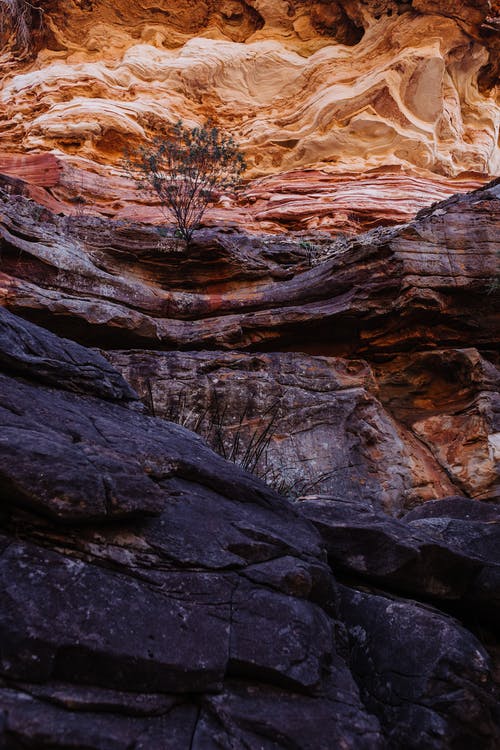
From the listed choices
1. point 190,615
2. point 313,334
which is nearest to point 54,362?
point 190,615

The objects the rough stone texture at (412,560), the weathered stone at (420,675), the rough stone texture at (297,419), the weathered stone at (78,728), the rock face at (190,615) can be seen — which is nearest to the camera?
the weathered stone at (78,728)

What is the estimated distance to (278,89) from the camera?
21219mm

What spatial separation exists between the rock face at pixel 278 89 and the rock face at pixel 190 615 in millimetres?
13128

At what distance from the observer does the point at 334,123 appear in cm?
1961

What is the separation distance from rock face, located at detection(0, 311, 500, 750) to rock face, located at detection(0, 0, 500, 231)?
43.1 feet

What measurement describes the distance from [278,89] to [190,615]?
22.0 m

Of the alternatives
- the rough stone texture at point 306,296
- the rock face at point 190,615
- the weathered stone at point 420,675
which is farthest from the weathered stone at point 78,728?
the rough stone texture at point 306,296

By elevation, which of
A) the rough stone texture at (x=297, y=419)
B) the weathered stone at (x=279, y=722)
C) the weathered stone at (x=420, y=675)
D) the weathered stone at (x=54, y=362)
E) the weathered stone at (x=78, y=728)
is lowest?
the rough stone texture at (x=297, y=419)

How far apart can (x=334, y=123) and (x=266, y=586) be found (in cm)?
1952

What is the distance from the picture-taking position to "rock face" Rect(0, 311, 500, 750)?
228 cm

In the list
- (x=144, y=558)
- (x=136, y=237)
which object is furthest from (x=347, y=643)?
(x=136, y=237)

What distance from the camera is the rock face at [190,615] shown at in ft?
7.48

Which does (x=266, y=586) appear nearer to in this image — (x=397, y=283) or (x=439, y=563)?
(x=439, y=563)

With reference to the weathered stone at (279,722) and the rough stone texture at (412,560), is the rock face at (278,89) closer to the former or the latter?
the rough stone texture at (412,560)
